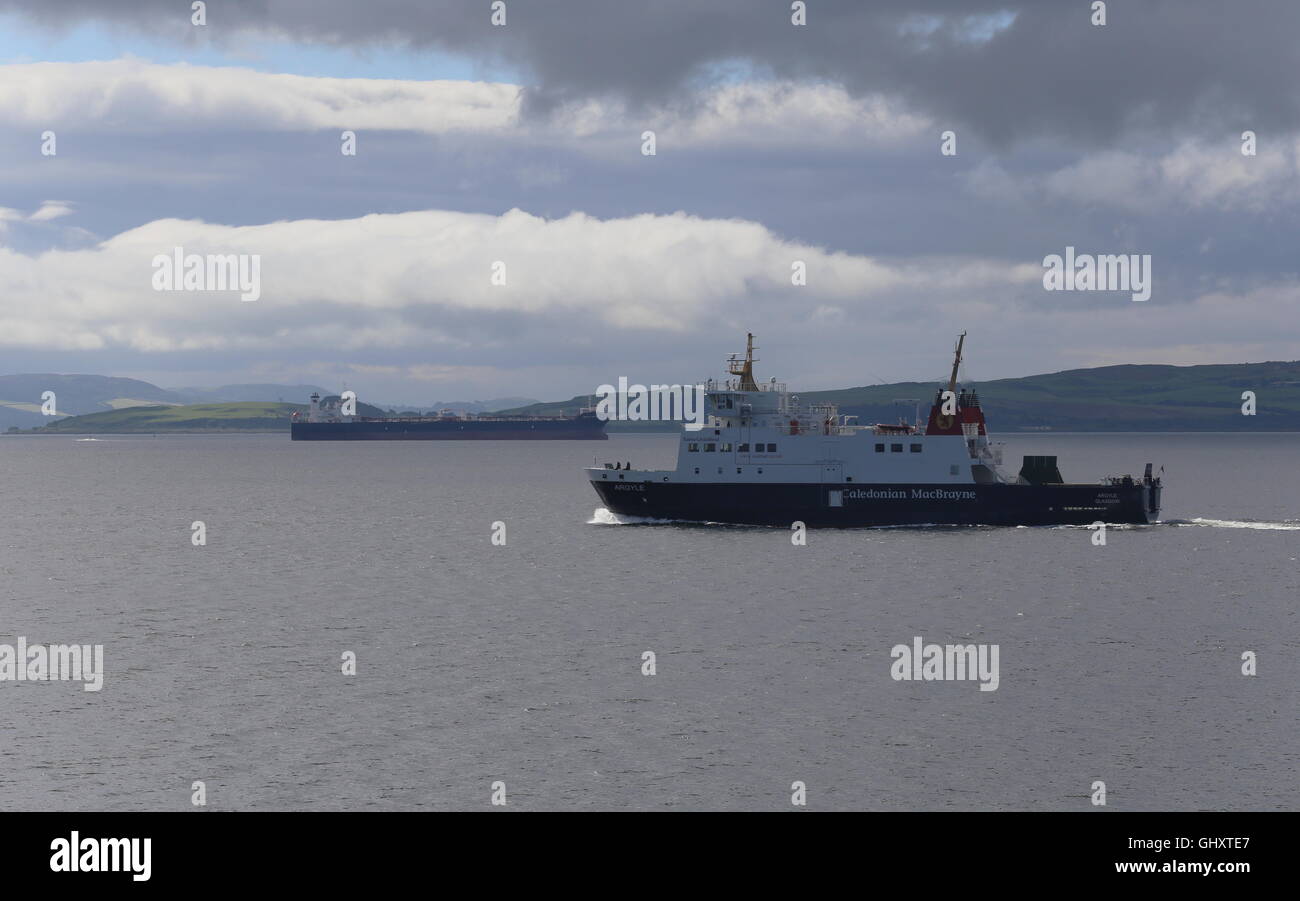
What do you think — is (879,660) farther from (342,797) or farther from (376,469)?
(376,469)

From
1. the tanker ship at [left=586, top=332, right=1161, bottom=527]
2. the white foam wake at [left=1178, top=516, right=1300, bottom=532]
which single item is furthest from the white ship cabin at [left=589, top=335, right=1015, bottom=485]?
the white foam wake at [left=1178, top=516, right=1300, bottom=532]

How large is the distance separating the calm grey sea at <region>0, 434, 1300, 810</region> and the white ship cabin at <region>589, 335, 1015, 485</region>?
3640 millimetres

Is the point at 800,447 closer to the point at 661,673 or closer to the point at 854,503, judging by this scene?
the point at 854,503

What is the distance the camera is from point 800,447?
245ft

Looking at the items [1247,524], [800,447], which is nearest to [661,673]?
[800,447]

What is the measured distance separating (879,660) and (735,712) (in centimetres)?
871

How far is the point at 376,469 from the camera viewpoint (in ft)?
645

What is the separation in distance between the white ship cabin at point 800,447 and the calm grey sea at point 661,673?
3640mm

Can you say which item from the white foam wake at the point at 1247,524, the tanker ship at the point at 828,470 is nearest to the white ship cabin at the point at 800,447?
the tanker ship at the point at 828,470

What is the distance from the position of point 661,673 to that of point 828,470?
38.4 metres

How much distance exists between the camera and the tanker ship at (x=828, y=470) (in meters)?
74.4

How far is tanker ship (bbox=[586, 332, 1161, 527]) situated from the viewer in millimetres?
74438
